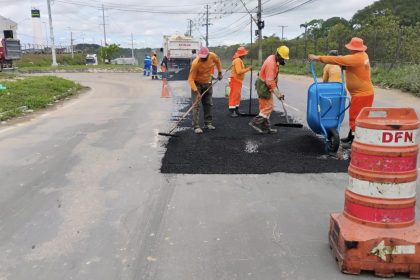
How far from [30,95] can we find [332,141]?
38.0 feet

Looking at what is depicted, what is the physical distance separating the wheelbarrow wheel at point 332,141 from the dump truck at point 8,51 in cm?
3201

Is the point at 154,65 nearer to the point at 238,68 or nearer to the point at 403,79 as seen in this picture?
the point at 403,79

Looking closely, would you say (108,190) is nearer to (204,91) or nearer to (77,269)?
(77,269)

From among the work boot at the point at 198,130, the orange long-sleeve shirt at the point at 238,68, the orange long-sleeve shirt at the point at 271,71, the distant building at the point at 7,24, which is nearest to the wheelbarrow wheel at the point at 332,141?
the orange long-sleeve shirt at the point at 271,71

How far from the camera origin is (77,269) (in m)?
3.45

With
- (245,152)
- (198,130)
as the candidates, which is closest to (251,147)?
(245,152)

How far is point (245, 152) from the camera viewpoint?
277 inches

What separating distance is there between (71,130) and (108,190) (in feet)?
14.9

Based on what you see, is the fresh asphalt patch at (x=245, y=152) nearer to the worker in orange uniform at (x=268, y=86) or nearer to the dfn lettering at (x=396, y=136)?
the worker in orange uniform at (x=268, y=86)

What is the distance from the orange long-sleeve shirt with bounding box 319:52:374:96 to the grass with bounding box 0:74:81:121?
331 inches

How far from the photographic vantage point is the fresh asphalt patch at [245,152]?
243 inches

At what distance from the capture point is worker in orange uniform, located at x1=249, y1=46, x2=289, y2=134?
7789 millimetres

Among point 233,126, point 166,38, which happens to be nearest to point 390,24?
point 166,38

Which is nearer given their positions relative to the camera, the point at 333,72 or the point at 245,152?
the point at 245,152
